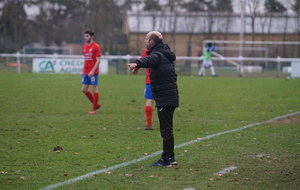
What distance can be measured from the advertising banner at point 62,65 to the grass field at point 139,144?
1664 centimetres

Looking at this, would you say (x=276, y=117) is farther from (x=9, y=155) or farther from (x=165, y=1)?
(x=165, y=1)

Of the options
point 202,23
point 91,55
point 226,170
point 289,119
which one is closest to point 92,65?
point 91,55

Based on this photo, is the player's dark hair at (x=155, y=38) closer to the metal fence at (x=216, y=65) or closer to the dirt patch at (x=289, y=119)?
the dirt patch at (x=289, y=119)

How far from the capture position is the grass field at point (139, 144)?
7.00 metres

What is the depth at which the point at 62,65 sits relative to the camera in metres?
35.1

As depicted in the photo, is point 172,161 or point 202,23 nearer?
point 172,161

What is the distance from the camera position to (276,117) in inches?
536

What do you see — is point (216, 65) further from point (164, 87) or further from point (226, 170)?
point (226, 170)

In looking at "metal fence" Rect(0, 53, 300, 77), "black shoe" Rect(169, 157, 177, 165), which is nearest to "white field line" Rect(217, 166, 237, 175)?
"black shoe" Rect(169, 157, 177, 165)

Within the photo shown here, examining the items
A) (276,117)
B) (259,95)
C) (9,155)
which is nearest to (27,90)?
(259,95)

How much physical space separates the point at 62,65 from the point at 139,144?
85.5 ft

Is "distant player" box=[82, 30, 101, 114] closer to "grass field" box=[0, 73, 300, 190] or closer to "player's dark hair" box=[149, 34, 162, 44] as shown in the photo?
"grass field" box=[0, 73, 300, 190]

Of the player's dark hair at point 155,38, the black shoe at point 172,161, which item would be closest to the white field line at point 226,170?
the black shoe at point 172,161

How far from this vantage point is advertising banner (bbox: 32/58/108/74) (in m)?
34.9
